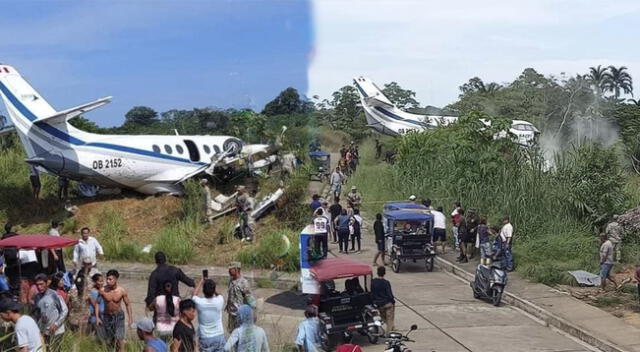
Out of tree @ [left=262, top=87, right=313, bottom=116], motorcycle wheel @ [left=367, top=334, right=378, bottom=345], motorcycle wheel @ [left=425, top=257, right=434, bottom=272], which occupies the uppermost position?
tree @ [left=262, top=87, right=313, bottom=116]

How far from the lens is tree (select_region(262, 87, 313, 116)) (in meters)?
34.2

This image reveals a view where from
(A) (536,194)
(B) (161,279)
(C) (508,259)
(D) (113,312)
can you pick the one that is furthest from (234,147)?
(D) (113,312)

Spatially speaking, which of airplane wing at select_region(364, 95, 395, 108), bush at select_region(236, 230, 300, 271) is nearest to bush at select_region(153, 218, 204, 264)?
bush at select_region(236, 230, 300, 271)

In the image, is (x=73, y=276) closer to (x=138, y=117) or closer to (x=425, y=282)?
(x=425, y=282)

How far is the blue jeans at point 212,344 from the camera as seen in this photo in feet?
28.3

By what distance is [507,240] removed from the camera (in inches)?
647

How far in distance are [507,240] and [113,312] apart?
32.9 ft

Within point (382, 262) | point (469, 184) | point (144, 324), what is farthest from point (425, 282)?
point (144, 324)

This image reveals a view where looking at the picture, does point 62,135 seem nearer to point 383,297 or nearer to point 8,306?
point 383,297

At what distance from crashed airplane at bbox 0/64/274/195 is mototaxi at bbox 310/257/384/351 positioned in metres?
11.0

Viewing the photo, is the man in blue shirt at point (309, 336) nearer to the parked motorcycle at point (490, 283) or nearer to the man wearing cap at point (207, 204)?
the parked motorcycle at point (490, 283)

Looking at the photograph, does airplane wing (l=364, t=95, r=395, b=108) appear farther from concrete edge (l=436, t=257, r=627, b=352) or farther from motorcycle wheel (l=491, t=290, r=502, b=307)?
motorcycle wheel (l=491, t=290, r=502, b=307)

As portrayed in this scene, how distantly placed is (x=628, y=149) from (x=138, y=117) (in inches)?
1929

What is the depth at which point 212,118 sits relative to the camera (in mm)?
43500
